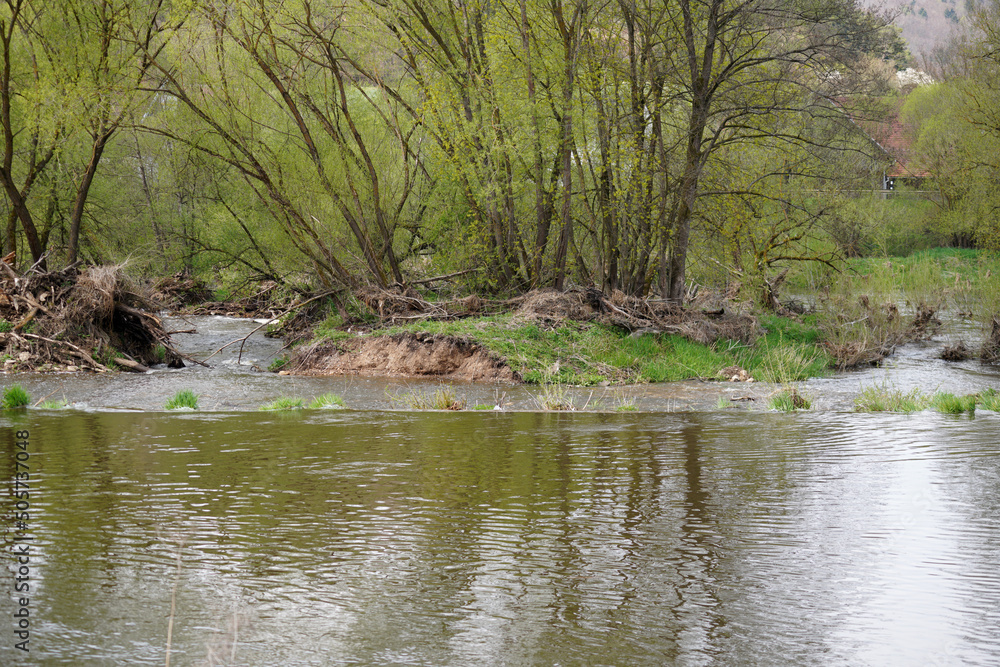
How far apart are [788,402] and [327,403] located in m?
6.17

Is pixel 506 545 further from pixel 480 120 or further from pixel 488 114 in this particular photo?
pixel 480 120

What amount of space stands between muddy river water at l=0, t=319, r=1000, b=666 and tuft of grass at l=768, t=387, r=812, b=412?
1705 millimetres

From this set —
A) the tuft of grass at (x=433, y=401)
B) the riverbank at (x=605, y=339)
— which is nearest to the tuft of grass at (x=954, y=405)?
the riverbank at (x=605, y=339)

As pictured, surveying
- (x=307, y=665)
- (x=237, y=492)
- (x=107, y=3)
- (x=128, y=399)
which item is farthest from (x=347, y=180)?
(x=307, y=665)

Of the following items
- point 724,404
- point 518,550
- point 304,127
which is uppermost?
point 304,127

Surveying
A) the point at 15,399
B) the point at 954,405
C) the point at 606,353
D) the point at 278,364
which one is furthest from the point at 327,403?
the point at 954,405

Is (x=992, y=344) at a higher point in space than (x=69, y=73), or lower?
lower

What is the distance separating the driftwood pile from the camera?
53.0 ft

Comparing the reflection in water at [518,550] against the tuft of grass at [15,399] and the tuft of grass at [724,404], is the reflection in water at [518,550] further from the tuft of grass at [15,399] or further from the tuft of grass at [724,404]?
the tuft of grass at [15,399]

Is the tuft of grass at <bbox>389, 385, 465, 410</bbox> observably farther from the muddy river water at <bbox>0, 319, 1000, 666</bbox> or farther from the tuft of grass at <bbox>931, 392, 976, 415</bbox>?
the tuft of grass at <bbox>931, 392, 976, 415</bbox>

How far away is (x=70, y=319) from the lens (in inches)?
657

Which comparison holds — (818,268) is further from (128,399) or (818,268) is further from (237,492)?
(237,492)

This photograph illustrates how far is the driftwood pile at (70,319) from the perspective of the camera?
1614cm

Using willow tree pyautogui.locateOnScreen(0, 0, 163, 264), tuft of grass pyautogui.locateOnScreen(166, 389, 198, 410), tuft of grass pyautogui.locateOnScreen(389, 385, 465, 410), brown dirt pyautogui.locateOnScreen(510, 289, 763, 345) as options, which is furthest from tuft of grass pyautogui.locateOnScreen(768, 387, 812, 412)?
willow tree pyautogui.locateOnScreen(0, 0, 163, 264)
